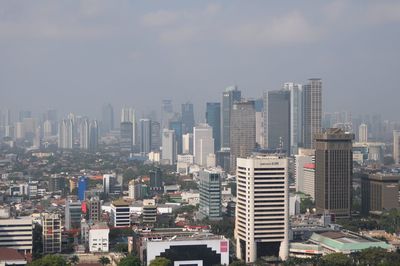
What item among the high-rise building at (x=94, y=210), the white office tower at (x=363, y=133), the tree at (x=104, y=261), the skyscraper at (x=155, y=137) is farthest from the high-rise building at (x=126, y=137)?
the tree at (x=104, y=261)

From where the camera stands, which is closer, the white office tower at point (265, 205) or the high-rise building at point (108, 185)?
the white office tower at point (265, 205)

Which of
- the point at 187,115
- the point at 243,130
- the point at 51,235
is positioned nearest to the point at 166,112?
the point at 187,115

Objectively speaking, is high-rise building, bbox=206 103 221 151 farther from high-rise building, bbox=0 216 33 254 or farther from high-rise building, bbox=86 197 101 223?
high-rise building, bbox=0 216 33 254

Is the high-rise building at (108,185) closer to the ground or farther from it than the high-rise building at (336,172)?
closer to the ground

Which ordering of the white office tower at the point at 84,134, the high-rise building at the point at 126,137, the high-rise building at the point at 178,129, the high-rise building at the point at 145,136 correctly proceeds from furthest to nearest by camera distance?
the white office tower at the point at 84,134, the high-rise building at the point at 126,137, the high-rise building at the point at 145,136, the high-rise building at the point at 178,129

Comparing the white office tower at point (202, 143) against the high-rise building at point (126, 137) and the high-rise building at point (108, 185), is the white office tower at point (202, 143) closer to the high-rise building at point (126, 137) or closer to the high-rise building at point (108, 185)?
the high-rise building at point (126, 137)

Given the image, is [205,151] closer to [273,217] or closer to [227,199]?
[227,199]

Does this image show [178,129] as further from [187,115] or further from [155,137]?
[187,115]
